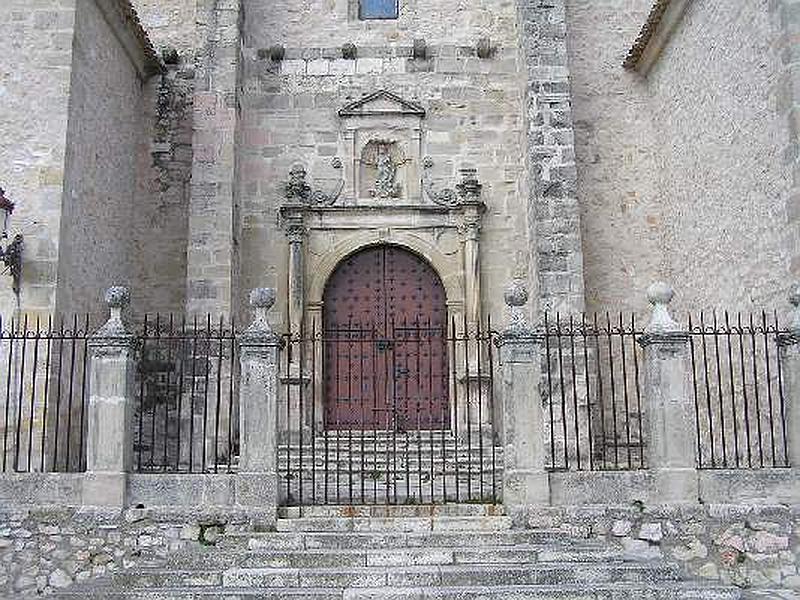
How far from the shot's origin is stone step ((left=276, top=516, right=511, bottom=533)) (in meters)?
8.00

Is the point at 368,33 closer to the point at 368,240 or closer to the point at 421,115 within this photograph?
the point at 421,115

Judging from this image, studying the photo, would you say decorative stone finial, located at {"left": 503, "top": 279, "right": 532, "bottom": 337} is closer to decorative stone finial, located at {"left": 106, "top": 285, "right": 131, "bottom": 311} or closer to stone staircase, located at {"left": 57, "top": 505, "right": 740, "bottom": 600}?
stone staircase, located at {"left": 57, "top": 505, "right": 740, "bottom": 600}

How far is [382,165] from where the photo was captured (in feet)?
42.4

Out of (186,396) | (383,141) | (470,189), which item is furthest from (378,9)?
(186,396)

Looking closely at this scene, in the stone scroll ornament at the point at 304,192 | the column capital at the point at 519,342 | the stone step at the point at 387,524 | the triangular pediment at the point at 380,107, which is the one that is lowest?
the stone step at the point at 387,524

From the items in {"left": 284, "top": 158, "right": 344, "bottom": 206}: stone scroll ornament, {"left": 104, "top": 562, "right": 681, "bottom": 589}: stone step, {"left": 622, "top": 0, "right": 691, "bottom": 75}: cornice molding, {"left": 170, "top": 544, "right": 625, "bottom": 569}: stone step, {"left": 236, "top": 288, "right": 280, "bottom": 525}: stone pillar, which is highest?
{"left": 622, "top": 0, "right": 691, "bottom": 75}: cornice molding

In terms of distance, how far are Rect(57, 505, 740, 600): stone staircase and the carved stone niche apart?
226 inches

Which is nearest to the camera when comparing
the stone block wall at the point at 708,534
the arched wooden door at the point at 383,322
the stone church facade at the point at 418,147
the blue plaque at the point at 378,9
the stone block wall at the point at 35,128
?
the stone block wall at the point at 708,534

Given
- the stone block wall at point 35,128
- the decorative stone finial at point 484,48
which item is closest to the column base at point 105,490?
the stone block wall at point 35,128

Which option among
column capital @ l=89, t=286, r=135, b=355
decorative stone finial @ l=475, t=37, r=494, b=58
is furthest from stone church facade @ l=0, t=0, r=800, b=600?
decorative stone finial @ l=475, t=37, r=494, b=58

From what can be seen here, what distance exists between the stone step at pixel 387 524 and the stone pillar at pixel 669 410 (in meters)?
1.38

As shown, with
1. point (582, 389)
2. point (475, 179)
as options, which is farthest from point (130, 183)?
point (582, 389)

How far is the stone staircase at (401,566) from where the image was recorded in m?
7.05

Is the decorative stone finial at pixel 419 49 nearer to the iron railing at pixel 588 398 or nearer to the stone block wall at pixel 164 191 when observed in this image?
the stone block wall at pixel 164 191
